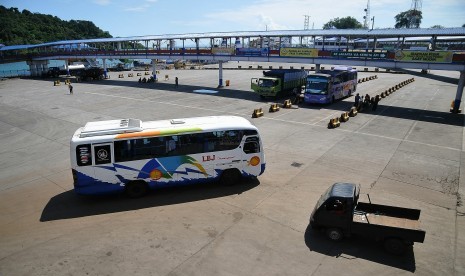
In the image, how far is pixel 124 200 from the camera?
42.3 ft

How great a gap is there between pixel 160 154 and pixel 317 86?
24018 millimetres

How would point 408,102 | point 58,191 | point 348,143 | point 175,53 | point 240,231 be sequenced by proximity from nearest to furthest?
point 240,231
point 58,191
point 348,143
point 408,102
point 175,53

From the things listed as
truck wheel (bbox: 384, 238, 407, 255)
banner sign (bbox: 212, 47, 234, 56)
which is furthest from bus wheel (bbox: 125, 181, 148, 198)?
banner sign (bbox: 212, 47, 234, 56)

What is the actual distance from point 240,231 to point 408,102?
33194 millimetres

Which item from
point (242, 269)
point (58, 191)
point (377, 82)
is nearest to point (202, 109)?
point (58, 191)

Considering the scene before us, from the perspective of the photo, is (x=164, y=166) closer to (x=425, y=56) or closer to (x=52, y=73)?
(x=425, y=56)

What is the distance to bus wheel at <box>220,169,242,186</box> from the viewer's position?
45.1ft

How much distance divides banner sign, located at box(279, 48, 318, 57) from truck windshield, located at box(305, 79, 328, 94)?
489cm

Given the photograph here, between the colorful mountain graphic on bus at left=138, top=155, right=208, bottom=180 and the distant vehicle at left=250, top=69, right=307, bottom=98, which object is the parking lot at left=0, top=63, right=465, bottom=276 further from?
the distant vehicle at left=250, top=69, right=307, bottom=98

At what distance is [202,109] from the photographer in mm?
30969

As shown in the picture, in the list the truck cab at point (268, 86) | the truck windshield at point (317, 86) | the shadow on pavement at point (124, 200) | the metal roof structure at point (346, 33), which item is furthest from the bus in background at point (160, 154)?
the metal roof structure at point (346, 33)

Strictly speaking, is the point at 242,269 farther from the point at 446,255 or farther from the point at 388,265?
the point at 446,255

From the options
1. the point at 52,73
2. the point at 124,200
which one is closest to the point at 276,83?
the point at 124,200

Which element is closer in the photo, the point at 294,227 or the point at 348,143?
the point at 294,227
